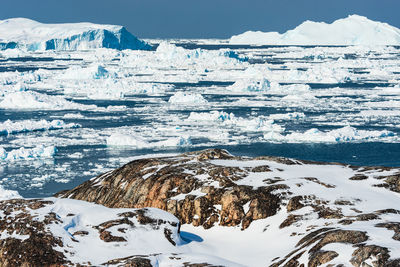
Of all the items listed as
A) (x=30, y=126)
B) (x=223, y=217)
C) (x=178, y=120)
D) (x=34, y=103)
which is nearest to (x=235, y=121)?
(x=178, y=120)

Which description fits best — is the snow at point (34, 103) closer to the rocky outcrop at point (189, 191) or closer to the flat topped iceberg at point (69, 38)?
the rocky outcrop at point (189, 191)

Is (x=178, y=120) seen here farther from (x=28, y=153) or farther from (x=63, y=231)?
(x=63, y=231)

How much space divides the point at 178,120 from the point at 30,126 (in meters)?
15.0

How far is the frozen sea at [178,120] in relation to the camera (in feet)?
139

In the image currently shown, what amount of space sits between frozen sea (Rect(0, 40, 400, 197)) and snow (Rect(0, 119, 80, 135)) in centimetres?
10

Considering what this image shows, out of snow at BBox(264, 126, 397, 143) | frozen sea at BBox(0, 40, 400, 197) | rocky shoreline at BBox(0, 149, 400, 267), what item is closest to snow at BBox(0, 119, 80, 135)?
frozen sea at BBox(0, 40, 400, 197)

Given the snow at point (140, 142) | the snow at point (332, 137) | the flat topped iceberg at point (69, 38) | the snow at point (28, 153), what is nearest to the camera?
the snow at point (28, 153)

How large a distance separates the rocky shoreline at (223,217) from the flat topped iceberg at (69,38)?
14235 cm

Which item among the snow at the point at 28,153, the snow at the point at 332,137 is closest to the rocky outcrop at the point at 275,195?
the snow at the point at 28,153

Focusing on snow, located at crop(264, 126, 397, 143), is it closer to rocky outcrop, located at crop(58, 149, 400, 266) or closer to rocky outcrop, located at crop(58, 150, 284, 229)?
rocky outcrop, located at crop(58, 150, 284, 229)

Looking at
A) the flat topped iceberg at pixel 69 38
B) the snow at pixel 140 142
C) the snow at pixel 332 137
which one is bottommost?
the snow at pixel 140 142

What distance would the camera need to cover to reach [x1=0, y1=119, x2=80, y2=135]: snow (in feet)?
172

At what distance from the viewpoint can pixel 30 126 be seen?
176 ft

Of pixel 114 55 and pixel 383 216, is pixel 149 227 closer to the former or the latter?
pixel 383 216
